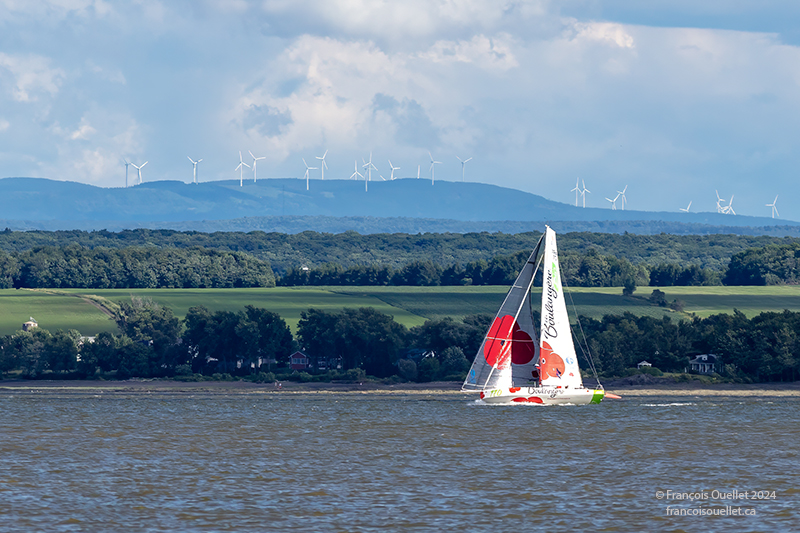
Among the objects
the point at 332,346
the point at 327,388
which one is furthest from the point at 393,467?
the point at 332,346

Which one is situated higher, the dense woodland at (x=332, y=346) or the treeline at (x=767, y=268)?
the treeline at (x=767, y=268)

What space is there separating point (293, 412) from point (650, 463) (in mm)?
36193

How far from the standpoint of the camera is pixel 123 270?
18650 cm

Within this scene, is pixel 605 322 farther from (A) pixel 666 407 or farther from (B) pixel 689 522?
(B) pixel 689 522

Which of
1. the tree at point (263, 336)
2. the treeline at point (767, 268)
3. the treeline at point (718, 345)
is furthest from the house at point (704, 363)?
A: the treeline at point (767, 268)

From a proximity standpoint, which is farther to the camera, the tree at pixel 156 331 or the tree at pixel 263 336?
the tree at pixel 156 331

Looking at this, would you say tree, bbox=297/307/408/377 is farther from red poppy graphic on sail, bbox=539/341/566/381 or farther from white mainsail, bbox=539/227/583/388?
red poppy graphic on sail, bbox=539/341/566/381

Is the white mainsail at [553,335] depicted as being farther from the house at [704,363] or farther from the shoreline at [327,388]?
the house at [704,363]

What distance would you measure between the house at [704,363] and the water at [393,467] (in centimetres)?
2630

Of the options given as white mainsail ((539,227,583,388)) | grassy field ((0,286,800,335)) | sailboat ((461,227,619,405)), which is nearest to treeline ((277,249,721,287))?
grassy field ((0,286,800,335))

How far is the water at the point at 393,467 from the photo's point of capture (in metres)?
33.5

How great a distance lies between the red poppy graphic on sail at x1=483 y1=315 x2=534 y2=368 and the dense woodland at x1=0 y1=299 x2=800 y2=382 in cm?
5206

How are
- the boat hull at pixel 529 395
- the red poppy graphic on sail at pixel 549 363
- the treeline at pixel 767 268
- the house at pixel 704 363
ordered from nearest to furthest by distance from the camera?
the boat hull at pixel 529 395, the red poppy graphic on sail at pixel 549 363, the house at pixel 704 363, the treeline at pixel 767 268

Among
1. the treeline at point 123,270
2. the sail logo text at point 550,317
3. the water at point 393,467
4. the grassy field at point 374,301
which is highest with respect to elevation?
the treeline at point 123,270
